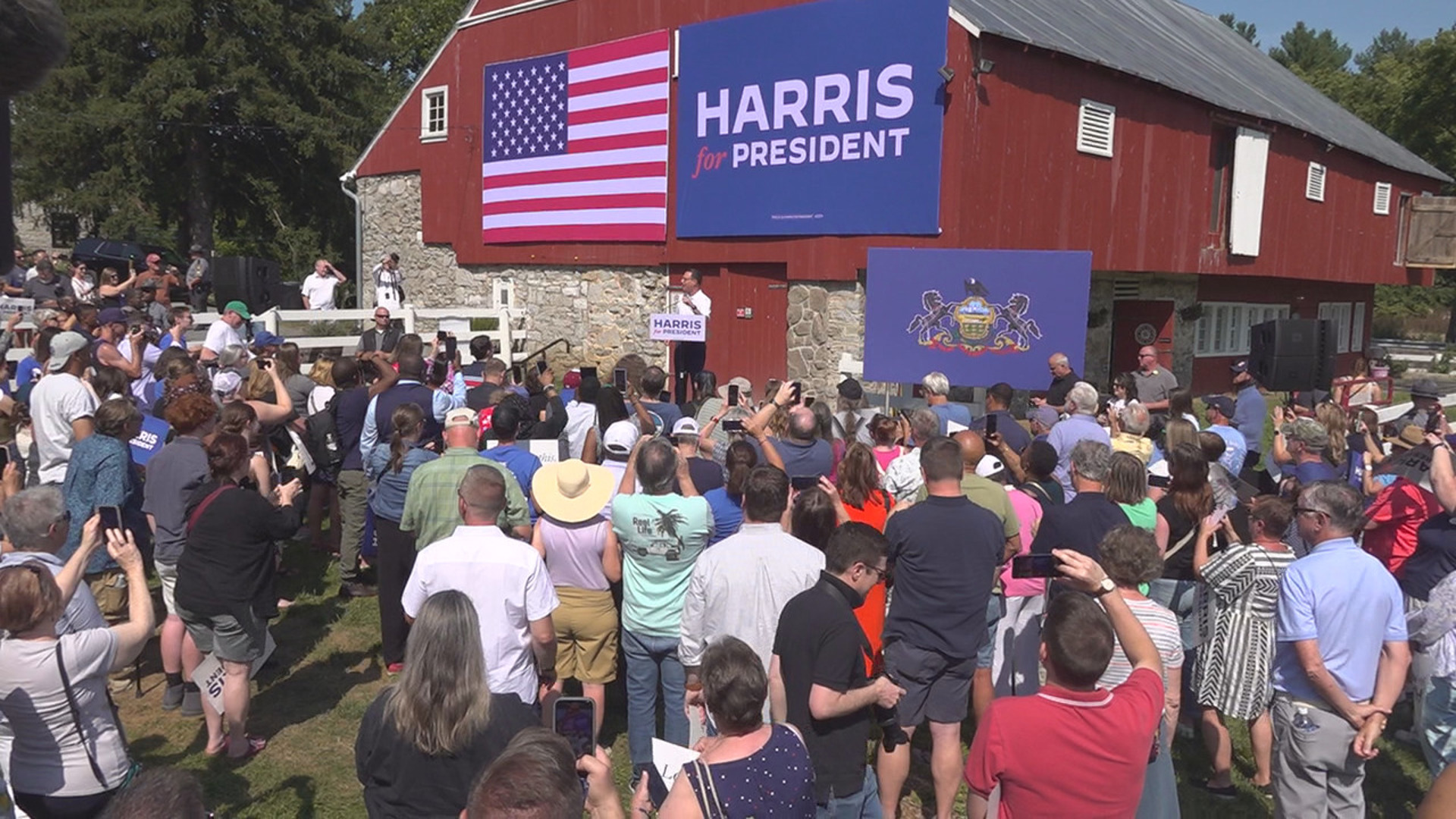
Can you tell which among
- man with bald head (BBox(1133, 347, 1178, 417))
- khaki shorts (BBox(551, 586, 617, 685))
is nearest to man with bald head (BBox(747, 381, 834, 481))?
khaki shorts (BBox(551, 586, 617, 685))

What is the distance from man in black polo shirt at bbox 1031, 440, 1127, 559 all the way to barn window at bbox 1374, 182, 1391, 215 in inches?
899

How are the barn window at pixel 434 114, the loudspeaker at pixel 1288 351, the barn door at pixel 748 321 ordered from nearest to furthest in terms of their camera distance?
the loudspeaker at pixel 1288 351, the barn door at pixel 748 321, the barn window at pixel 434 114

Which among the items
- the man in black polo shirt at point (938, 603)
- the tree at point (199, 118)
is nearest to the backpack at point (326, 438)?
the man in black polo shirt at point (938, 603)

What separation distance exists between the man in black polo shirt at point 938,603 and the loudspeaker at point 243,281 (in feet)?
50.2

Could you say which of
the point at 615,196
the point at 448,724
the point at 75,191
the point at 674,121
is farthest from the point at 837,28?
the point at 75,191

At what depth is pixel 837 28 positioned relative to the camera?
14.2 meters

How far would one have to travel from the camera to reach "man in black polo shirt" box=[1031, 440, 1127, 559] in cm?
505

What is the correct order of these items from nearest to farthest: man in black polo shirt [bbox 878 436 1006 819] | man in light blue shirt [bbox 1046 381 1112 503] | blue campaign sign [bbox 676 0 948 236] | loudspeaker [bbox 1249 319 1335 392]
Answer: man in black polo shirt [bbox 878 436 1006 819]
man in light blue shirt [bbox 1046 381 1112 503]
loudspeaker [bbox 1249 319 1335 392]
blue campaign sign [bbox 676 0 948 236]

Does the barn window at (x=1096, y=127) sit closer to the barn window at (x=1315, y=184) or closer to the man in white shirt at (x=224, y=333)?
the barn window at (x=1315, y=184)

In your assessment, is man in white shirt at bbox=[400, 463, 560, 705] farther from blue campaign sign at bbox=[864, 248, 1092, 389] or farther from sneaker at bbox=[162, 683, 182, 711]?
blue campaign sign at bbox=[864, 248, 1092, 389]

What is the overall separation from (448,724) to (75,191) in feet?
119

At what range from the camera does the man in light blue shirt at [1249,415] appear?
375 inches

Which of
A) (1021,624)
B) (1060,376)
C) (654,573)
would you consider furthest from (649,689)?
(1060,376)

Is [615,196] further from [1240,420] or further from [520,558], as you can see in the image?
[520,558]
